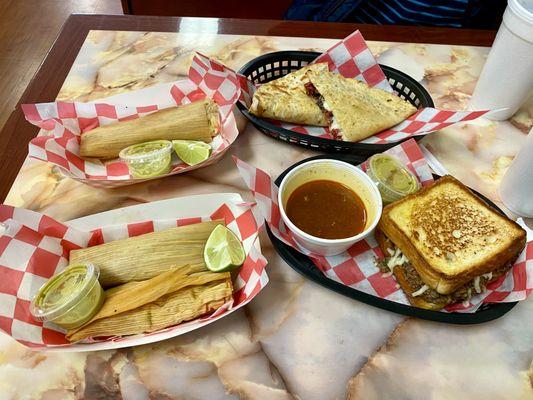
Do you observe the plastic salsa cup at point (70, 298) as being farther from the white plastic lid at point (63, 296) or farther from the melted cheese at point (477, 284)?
the melted cheese at point (477, 284)

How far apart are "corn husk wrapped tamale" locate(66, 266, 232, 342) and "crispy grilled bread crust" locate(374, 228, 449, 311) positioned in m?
0.50

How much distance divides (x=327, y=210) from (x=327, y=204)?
2 centimetres

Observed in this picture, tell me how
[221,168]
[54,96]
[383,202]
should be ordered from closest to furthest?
[383,202] → [221,168] → [54,96]

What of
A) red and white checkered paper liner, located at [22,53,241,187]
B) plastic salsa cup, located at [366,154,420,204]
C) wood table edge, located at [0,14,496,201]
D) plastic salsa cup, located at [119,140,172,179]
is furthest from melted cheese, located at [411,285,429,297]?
wood table edge, located at [0,14,496,201]

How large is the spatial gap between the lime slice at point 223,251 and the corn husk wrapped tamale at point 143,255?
0.12 ft

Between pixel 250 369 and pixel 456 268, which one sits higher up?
pixel 456 268

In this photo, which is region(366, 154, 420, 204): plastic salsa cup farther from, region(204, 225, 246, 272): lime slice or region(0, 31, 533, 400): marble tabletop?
region(204, 225, 246, 272): lime slice

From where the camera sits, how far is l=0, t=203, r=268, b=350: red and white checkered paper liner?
3.46 feet

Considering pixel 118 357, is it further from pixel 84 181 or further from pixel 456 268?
pixel 456 268

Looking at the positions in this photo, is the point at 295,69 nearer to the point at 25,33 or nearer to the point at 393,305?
the point at 393,305

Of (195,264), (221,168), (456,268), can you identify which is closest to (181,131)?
(221,168)

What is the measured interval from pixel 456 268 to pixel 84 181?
3.83 ft

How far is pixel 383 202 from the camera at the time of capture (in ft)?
4.48

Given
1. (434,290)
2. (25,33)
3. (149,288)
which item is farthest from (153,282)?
(25,33)
